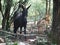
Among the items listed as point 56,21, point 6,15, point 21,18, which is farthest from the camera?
point 6,15

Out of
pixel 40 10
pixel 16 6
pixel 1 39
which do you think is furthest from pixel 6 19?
pixel 40 10

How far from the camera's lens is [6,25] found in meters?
14.2

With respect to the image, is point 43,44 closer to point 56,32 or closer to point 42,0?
point 56,32

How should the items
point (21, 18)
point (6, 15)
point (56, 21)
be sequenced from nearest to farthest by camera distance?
point (56, 21) < point (21, 18) < point (6, 15)

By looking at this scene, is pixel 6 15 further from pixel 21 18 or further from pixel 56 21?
pixel 56 21

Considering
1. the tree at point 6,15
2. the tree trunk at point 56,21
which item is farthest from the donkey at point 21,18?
the tree trunk at point 56,21

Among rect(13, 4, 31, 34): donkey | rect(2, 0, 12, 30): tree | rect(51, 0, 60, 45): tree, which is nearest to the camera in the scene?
rect(51, 0, 60, 45): tree

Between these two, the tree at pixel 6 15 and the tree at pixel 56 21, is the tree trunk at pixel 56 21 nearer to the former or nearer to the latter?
the tree at pixel 56 21

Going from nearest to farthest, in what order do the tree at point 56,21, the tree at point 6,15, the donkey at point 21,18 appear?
1. the tree at point 56,21
2. the donkey at point 21,18
3. the tree at point 6,15

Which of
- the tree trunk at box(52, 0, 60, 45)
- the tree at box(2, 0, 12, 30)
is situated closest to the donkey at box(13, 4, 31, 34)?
the tree at box(2, 0, 12, 30)

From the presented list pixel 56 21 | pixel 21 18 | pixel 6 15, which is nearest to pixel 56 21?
pixel 56 21

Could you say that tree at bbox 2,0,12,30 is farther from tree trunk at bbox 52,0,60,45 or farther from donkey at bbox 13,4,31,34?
tree trunk at bbox 52,0,60,45

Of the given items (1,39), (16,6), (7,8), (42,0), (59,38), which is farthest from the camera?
(42,0)

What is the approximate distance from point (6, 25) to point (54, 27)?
8.26 meters
